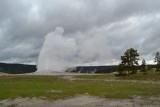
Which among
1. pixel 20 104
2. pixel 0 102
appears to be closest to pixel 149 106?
pixel 20 104

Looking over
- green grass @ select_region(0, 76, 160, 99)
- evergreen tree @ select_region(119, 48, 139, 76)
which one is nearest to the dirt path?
green grass @ select_region(0, 76, 160, 99)

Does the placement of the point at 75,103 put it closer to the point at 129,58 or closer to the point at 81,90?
the point at 81,90

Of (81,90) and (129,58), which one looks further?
(129,58)

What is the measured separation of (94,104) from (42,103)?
8.18 meters

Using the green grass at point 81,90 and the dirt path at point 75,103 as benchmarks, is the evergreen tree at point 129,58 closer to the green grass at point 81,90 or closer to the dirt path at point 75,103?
the green grass at point 81,90

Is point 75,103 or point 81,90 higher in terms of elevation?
point 81,90

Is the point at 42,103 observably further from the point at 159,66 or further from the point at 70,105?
the point at 159,66

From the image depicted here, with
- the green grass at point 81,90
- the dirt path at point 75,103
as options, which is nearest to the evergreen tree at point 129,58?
the green grass at point 81,90

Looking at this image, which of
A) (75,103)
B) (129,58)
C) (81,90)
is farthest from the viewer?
(129,58)

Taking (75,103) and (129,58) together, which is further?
(129,58)

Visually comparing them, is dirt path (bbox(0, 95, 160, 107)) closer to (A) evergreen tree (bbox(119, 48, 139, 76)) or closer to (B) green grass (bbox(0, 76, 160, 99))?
(B) green grass (bbox(0, 76, 160, 99))

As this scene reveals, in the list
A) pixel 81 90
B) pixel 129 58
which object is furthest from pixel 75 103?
pixel 129 58

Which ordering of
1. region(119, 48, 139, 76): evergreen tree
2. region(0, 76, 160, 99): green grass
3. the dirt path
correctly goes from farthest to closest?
region(119, 48, 139, 76): evergreen tree < region(0, 76, 160, 99): green grass < the dirt path

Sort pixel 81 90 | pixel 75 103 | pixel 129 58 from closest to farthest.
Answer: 1. pixel 75 103
2. pixel 81 90
3. pixel 129 58
